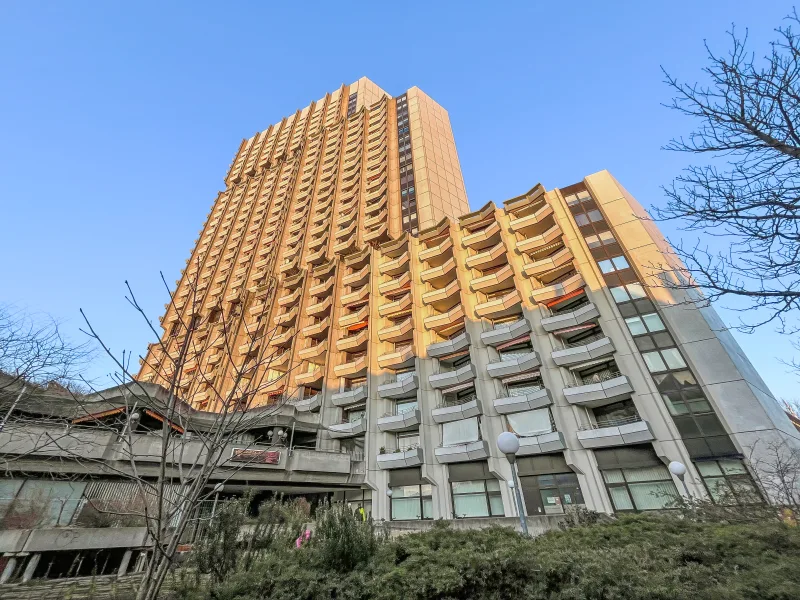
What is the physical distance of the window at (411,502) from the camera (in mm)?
23891

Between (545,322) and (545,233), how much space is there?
8.27 meters

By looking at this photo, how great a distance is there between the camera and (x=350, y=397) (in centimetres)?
2950

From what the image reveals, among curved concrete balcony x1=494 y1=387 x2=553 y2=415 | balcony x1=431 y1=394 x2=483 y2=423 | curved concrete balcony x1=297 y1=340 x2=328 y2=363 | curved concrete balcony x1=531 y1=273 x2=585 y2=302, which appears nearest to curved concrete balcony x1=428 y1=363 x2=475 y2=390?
balcony x1=431 y1=394 x2=483 y2=423

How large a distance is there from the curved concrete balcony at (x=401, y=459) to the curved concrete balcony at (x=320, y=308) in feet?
52.5

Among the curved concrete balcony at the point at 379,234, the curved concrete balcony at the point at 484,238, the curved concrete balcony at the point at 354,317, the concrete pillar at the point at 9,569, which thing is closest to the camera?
the concrete pillar at the point at 9,569

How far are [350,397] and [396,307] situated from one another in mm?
8743

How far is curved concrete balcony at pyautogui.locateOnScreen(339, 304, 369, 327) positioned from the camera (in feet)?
111

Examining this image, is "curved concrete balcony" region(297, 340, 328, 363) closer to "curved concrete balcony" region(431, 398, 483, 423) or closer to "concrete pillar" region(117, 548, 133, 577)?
"curved concrete balcony" region(431, 398, 483, 423)

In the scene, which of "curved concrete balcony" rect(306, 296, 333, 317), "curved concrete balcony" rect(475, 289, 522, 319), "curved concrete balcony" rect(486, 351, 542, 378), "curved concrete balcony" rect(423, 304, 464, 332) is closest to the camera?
"curved concrete balcony" rect(486, 351, 542, 378)

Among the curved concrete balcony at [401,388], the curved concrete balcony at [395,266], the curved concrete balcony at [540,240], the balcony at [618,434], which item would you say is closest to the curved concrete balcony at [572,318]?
the curved concrete balcony at [540,240]

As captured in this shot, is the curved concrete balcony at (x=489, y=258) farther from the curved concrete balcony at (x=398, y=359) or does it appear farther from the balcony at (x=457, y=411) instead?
the balcony at (x=457, y=411)

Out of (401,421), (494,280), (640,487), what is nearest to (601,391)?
(640,487)

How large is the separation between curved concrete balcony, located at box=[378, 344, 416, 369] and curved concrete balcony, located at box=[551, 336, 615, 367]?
10.9m

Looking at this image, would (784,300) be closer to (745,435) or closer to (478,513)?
(745,435)
